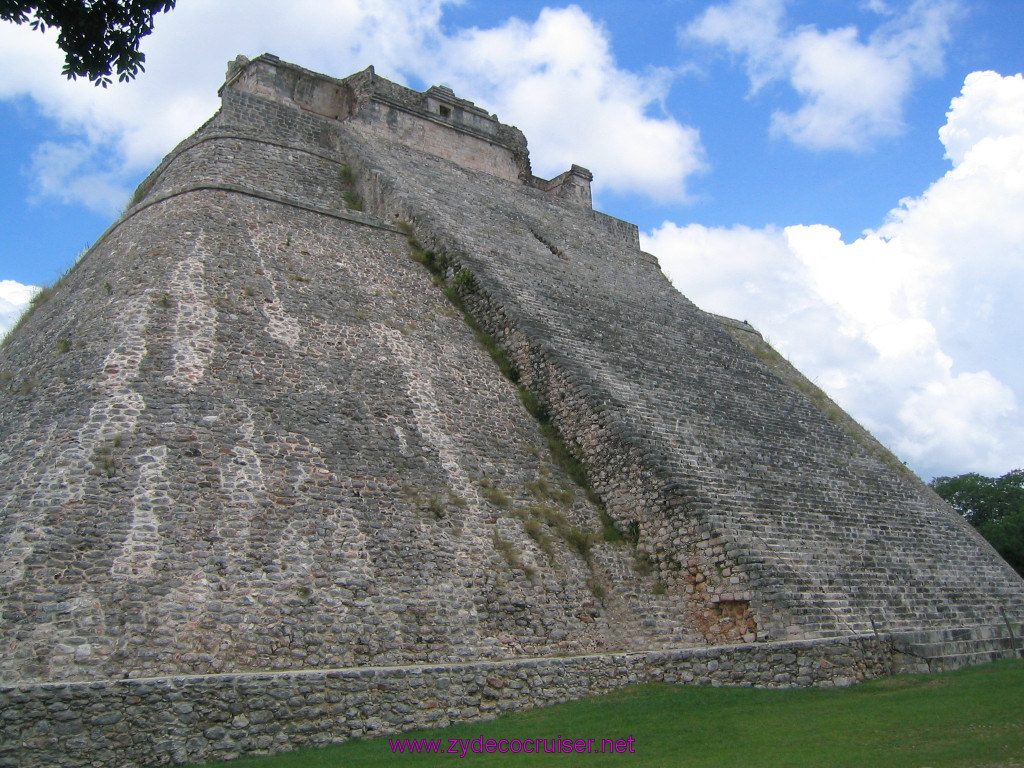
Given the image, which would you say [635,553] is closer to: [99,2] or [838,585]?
[838,585]

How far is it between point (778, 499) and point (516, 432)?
132 inches

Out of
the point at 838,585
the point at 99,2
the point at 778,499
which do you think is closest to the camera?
the point at 99,2

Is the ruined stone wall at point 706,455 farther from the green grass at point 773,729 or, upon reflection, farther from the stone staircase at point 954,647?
the green grass at point 773,729

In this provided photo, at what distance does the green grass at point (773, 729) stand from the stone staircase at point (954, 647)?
0.36 meters

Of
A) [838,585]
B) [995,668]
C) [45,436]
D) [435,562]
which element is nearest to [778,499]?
[838,585]

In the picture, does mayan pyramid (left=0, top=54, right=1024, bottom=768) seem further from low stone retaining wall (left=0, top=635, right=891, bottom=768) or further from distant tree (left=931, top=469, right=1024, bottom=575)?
distant tree (left=931, top=469, right=1024, bottom=575)

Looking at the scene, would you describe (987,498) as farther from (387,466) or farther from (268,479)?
(268,479)

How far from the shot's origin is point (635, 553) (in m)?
9.79

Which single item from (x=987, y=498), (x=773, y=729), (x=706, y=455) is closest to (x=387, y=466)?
(x=706, y=455)

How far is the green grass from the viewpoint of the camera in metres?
5.70

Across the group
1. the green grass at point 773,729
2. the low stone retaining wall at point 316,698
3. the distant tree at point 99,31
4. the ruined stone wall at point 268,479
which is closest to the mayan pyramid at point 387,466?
the ruined stone wall at point 268,479

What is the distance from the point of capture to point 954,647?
9.16m

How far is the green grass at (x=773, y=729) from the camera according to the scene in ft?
18.7

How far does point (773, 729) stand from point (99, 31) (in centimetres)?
683
